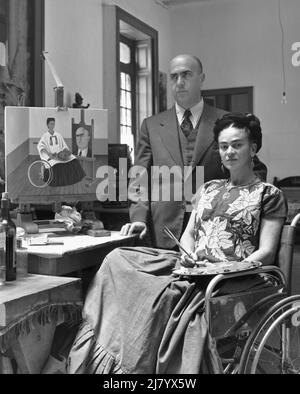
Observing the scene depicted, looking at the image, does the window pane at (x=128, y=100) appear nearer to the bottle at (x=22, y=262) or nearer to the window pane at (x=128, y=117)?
the window pane at (x=128, y=117)

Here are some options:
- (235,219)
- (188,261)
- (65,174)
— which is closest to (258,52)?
(65,174)

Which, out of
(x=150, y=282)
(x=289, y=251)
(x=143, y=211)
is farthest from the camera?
(x=143, y=211)

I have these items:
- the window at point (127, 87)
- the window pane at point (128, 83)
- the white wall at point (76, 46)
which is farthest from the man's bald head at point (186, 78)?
the window pane at point (128, 83)

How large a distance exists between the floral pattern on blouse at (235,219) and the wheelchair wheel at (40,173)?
0.83 m

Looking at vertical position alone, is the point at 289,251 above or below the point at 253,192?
below

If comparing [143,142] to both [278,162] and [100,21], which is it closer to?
[100,21]

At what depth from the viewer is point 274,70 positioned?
19.3ft

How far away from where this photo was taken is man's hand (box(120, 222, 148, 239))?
2457 millimetres

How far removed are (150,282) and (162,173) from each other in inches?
33.3

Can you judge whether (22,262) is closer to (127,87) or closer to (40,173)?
(40,173)

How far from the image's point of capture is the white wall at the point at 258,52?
5848mm

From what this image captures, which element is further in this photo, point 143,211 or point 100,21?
point 100,21

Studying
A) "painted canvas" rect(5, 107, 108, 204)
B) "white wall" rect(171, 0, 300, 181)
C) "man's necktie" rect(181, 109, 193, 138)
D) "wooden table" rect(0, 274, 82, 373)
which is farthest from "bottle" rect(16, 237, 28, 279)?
"white wall" rect(171, 0, 300, 181)

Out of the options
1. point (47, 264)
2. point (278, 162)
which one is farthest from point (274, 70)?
point (47, 264)
